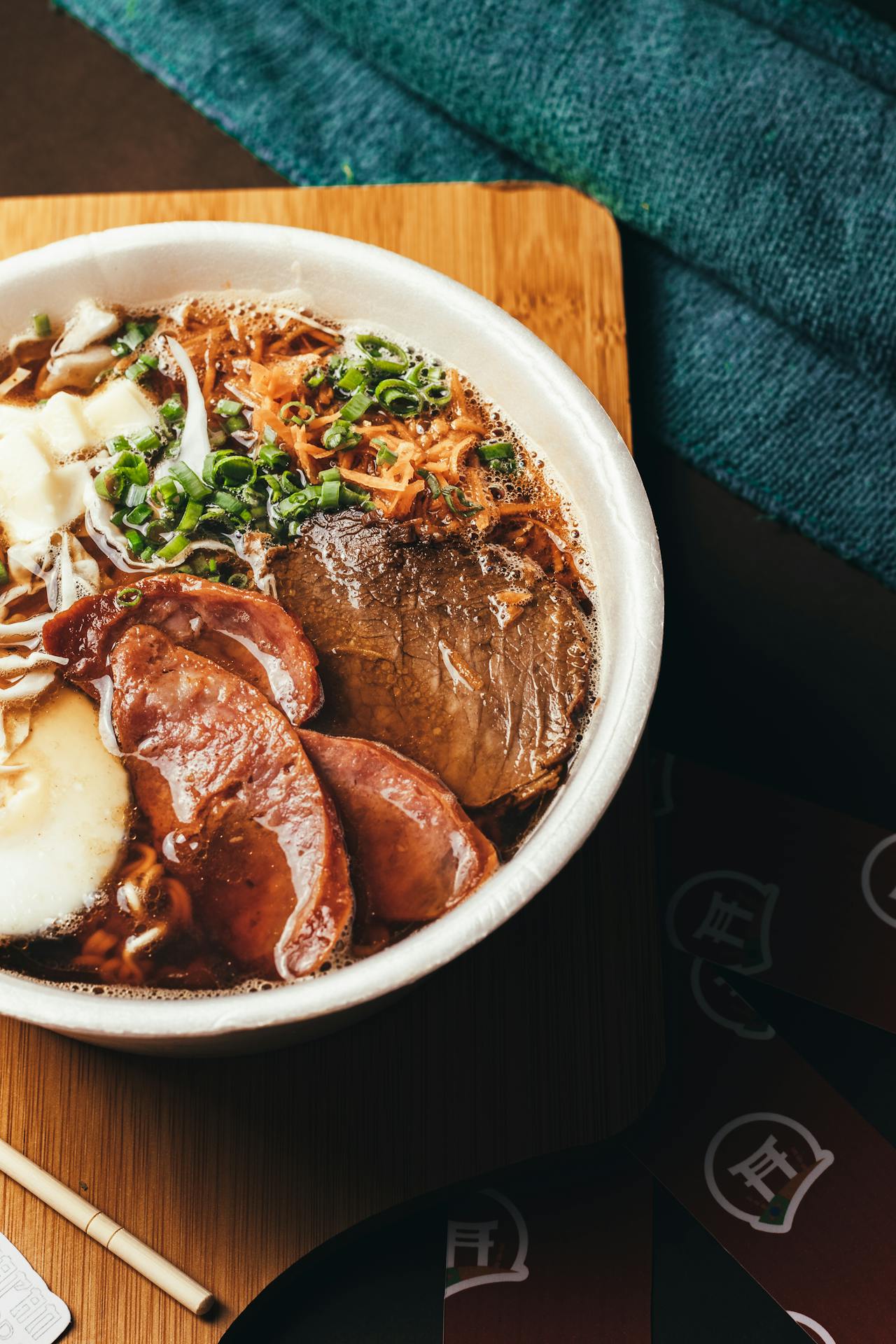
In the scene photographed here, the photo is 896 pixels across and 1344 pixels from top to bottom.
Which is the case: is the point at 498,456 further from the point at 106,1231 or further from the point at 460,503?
the point at 106,1231

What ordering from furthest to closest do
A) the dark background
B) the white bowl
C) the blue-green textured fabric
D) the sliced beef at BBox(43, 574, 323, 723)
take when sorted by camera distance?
the blue-green textured fabric → the dark background → the sliced beef at BBox(43, 574, 323, 723) → the white bowl

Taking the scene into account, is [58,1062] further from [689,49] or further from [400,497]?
[689,49]

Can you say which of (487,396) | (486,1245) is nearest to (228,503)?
(487,396)

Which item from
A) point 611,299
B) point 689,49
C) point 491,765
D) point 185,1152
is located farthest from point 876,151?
point 185,1152

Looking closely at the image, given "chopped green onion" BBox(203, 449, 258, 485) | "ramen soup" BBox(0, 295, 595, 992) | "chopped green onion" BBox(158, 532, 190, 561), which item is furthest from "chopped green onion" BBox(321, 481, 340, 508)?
"chopped green onion" BBox(158, 532, 190, 561)

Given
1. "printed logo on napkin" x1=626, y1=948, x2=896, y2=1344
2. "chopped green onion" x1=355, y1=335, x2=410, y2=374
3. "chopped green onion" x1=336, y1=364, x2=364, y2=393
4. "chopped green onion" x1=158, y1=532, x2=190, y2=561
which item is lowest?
"printed logo on napkin" x1=626, y1=948, x2=896, y2=1344

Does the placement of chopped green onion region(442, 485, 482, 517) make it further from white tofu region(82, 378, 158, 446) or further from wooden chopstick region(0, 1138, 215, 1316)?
wooden chopstick region(0, 1138, 215, 1316)
